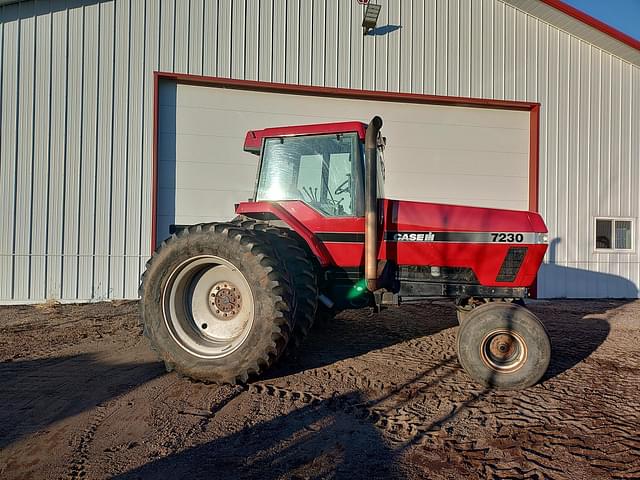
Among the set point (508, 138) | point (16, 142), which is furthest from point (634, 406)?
point (16, 142)

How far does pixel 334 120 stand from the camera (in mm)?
7793

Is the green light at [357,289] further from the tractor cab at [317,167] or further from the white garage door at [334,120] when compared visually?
the white garage door at [334,120]

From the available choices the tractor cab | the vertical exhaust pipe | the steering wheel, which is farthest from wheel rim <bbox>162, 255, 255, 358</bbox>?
the steering wheel

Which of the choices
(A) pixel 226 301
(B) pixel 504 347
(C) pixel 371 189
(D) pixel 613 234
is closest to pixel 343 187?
(C) pixel 371 189

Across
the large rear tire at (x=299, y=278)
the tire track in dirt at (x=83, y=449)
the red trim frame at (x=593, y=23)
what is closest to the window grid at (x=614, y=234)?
the red trim frame at (x=593, y=23)

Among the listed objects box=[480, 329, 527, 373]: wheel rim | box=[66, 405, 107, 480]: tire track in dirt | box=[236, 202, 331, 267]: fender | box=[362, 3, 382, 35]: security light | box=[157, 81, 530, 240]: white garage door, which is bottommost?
box=[66, 405, 107, 480]: tire track in dirt

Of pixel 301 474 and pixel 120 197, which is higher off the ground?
pixel 120 197

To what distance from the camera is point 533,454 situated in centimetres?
227

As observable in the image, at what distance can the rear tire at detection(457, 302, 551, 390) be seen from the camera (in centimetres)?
316

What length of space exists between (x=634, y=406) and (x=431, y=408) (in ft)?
5.03

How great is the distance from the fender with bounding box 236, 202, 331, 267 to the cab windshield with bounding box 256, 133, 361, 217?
0.16 metres

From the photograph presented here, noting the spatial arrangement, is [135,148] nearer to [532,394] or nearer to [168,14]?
[168,14]

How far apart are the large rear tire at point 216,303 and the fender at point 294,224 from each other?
50cm

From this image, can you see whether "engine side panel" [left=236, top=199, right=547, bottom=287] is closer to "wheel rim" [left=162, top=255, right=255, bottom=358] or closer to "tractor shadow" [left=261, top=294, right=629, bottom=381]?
"wheel rim" [left=162, top=255, right=255, bottom=358]
